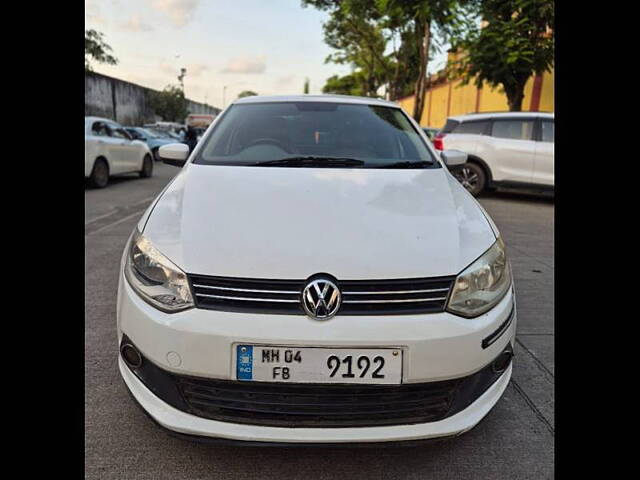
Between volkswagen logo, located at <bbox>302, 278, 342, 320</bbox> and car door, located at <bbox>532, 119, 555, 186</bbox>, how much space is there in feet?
26.3

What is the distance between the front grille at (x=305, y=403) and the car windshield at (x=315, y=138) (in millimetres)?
1267

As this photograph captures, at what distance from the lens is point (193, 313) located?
1.60m

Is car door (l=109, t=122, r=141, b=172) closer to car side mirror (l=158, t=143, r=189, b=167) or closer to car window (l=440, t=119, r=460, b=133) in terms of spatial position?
car window (l=440, t=119, r=460, b=133)

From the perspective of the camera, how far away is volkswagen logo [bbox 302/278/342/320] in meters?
1.57

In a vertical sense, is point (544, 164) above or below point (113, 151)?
below

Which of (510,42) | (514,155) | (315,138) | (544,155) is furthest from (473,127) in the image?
(315,138)

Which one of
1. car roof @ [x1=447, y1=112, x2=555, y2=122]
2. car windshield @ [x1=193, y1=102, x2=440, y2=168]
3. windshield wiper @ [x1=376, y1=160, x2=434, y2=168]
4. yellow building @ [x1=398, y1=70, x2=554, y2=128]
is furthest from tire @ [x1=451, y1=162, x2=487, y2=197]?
windshield wiper @ [x1=376, y1=160, x2=434, y2=168]

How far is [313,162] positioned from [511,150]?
23.7 feet

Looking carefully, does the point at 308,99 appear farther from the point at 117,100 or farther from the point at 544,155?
the point at 117,100

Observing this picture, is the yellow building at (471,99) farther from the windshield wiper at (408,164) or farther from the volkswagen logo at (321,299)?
the volkswagen logo at (321,299)

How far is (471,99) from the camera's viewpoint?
81.3 feet

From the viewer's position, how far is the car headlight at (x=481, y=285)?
1.67 m

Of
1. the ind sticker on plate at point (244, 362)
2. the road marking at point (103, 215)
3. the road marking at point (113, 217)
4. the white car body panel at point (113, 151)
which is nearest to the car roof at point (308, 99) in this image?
the ind sticker on plate at point (244, 362)
